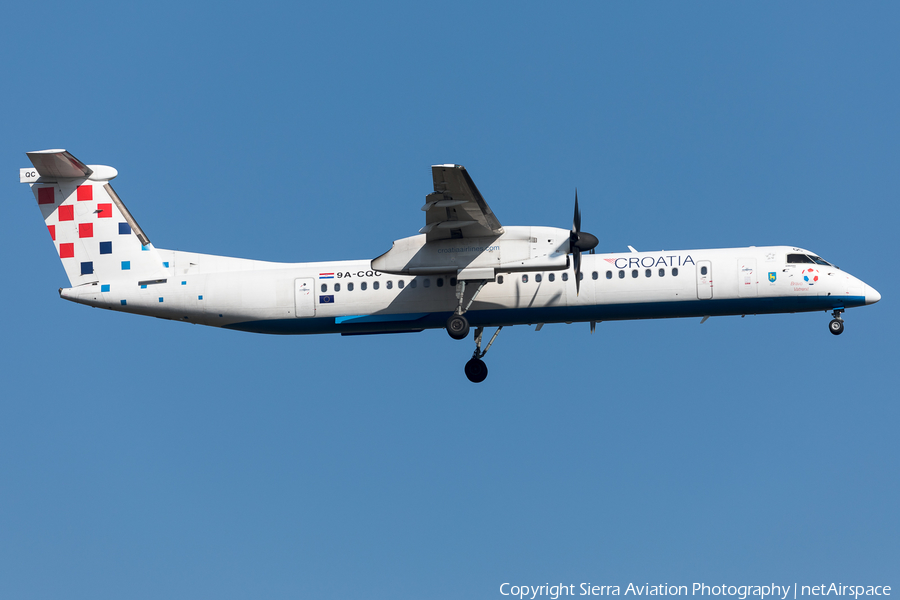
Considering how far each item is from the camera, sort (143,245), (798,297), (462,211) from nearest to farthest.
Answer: (462,211) < (798,297) < (143,245)

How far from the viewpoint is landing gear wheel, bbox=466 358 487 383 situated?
26.1 metres

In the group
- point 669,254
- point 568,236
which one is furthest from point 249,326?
point 669,254

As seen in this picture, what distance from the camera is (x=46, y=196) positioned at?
84.8 feet

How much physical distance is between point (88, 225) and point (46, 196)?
1.39m

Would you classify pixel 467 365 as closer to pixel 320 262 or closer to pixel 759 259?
pixel 320 262

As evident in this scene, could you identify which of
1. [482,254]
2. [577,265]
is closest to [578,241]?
[577,265]

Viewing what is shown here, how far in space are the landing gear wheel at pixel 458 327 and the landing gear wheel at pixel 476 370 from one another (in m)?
2.41

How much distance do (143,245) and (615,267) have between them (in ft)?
42.3

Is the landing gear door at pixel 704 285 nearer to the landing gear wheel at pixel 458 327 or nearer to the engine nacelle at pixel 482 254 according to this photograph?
the engine nacelle at pixel 482 254

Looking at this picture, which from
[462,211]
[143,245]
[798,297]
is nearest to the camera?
[462,211]

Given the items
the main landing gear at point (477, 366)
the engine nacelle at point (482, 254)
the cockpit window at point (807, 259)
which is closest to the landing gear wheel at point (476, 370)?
the main landing gear at point (477, 366)

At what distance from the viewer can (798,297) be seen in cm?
2425

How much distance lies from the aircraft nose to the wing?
9.78m

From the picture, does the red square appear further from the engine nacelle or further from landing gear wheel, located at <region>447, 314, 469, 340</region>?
landing gear wheel, located at <region>447, 314, 469, 340</region>
